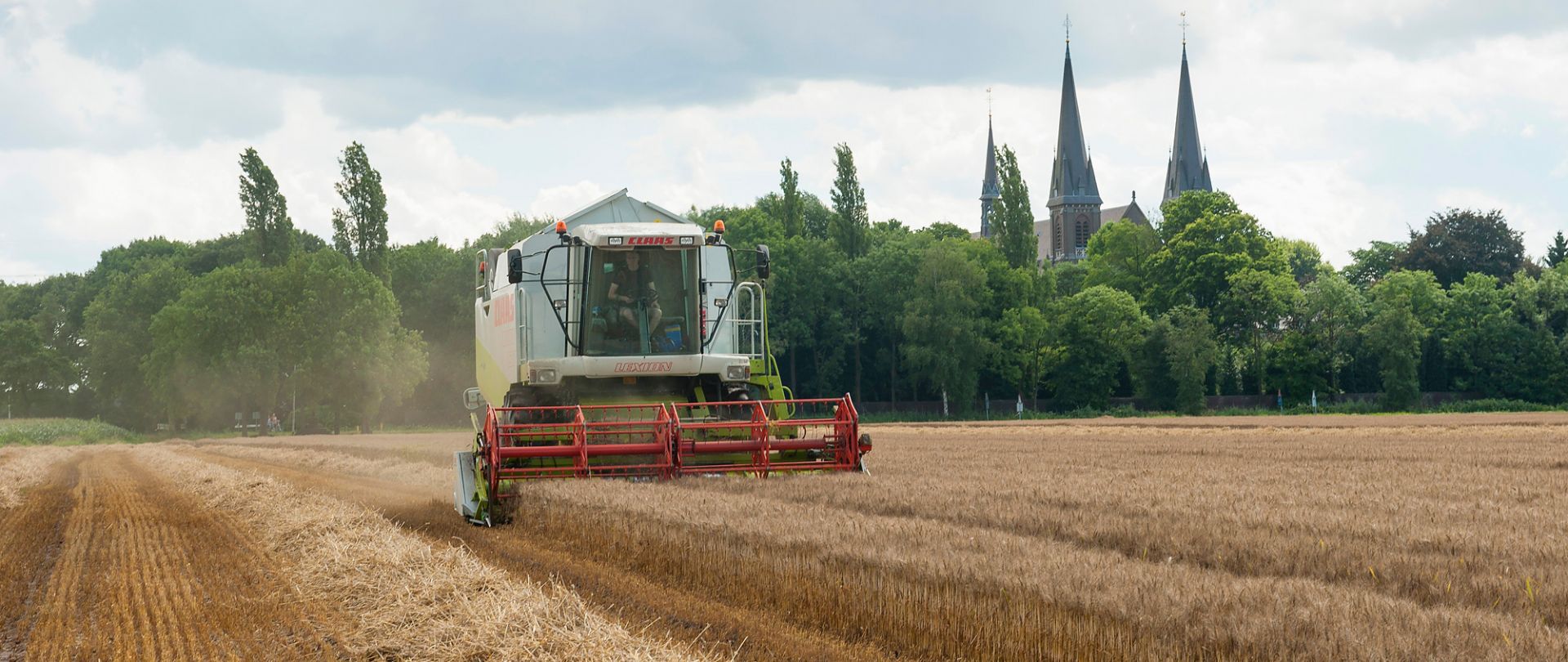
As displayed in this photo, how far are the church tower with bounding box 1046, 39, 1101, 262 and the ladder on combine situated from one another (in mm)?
110646

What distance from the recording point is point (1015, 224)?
75750 millimetres

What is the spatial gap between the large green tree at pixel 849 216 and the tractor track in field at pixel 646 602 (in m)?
64.3

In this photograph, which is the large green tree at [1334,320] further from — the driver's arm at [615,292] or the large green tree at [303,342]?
the driver's arm at [615,292]

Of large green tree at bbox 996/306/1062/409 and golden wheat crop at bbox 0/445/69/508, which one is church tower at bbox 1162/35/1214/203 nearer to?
large green tree at bbox 996/306/1062/409

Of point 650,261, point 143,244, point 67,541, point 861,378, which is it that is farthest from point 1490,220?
point 143,244

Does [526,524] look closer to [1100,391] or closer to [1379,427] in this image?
[1379,427]

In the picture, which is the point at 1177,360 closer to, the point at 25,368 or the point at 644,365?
the point at 644,365

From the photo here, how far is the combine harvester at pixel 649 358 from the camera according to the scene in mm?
14016

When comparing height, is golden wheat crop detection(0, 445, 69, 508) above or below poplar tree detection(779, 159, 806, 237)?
below

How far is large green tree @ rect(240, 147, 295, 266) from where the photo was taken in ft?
236

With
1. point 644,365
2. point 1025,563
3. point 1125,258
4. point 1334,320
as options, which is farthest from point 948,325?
point 1025,563

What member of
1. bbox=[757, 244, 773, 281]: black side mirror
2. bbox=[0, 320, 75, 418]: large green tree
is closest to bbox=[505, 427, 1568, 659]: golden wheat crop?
bbox=[757, 244, 773, 281]: black side mirror

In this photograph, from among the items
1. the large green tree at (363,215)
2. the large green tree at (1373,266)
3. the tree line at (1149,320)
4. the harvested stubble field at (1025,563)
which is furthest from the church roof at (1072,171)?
the harvested stubble field at (1025,563)

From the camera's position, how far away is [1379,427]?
34.6 metres
